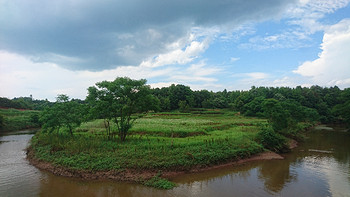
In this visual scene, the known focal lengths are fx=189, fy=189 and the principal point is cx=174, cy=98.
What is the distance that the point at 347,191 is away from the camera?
1442 cm

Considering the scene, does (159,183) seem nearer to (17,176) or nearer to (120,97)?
(120,97)

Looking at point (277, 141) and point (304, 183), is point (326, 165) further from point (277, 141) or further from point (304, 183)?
point (304, 183)

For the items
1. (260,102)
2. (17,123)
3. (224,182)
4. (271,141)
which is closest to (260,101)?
(260,102)

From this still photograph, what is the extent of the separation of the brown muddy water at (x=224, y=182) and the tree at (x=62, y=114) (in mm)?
4981

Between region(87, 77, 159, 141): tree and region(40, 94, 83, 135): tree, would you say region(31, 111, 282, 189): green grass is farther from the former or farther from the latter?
region(87, 77, 159, 141): tree

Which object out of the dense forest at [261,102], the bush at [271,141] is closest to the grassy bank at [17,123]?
the dense forest at [261,102]

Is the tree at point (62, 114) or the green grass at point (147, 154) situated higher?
the tree at point (62, 114)

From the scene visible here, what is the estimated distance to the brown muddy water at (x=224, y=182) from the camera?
14.1 m

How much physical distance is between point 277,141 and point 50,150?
A: 2787 centimetres

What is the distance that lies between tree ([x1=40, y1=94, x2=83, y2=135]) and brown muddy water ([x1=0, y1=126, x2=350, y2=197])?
4981 millimetres

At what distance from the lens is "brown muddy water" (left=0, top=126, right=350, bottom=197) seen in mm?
14055

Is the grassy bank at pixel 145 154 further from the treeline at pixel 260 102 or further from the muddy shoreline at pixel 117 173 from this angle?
the treeline at pixel 260 102

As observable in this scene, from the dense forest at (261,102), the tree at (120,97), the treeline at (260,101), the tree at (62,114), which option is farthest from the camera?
the treeline at (260,101)

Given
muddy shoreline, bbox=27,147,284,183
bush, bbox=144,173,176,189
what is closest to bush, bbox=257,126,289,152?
muddy shoreline, bbox=27,147,284,183
